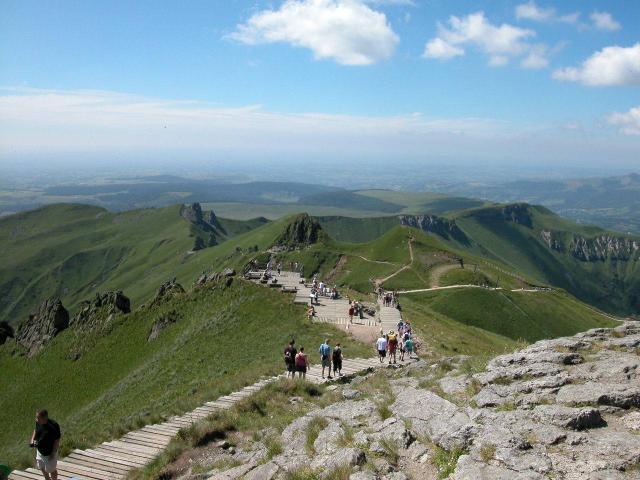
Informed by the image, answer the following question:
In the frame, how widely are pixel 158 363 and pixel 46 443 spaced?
98.4ft

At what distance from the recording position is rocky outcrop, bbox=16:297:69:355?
217 ft

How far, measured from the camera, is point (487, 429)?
487 inches

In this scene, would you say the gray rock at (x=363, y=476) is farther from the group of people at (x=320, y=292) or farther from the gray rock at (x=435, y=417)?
the group of people at (x=320, y=292)

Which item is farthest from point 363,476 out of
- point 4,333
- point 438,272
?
point 438,272

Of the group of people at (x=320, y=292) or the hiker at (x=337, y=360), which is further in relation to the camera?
the group of people at (x=320, y=292)

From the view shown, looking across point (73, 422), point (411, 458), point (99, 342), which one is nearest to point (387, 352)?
point (411, 458)

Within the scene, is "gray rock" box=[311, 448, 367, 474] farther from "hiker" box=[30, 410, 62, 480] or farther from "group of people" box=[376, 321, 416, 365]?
"group of people" box=[376, 321, 416, 365]

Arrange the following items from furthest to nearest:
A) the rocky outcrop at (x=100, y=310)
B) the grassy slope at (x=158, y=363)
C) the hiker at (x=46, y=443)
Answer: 1. the rocky outcrop at (x=100, y=310)
2. the grassy slope at (x=158, y=363)
3. the hiker at (x=46, y=443)

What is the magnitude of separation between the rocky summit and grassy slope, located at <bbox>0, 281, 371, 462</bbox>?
32.2ft

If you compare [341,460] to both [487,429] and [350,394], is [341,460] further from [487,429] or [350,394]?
[350,394]

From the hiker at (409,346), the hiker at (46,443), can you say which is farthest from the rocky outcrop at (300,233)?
the hiker at (46,443)

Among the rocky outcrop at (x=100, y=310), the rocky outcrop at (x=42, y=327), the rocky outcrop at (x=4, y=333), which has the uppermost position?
the rocky outcrop at (x=100, y=310)

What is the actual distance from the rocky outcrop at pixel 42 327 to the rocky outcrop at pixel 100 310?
9.74 ft

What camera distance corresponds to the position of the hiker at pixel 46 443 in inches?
552
